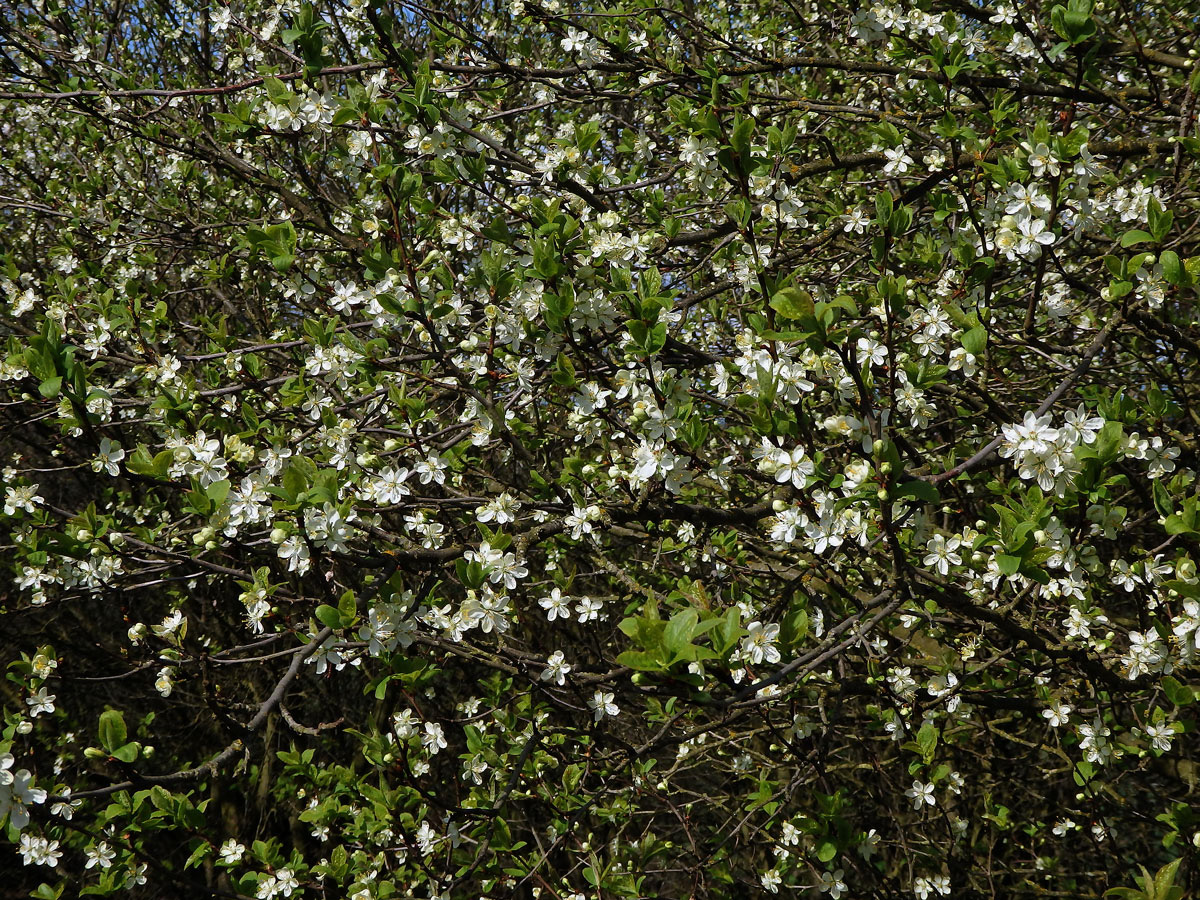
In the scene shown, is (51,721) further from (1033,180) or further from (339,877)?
(1033,180)

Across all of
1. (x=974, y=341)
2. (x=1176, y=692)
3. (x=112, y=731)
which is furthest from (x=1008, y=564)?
(x=112, y=731)

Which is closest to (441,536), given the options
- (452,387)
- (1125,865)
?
(452,387)

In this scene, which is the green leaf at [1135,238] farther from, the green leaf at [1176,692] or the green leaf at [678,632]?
the green leaf at [678,632]

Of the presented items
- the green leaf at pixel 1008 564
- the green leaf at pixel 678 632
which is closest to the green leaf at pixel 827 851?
the green leaf at pixel 1008 564

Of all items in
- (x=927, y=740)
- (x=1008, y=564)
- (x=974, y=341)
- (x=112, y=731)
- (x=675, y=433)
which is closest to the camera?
(x=1008, y=564)

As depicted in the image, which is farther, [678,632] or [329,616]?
[329,616]

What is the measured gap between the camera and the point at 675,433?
2.07 meters

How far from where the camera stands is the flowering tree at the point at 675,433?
2.02 metres

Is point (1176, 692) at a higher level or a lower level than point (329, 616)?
higher

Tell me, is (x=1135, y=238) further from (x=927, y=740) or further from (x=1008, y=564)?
(x=927, y=740)

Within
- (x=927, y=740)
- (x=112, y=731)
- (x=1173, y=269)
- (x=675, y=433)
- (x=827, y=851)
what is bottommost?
(x=112, y=731)

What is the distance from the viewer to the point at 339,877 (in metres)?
3.11

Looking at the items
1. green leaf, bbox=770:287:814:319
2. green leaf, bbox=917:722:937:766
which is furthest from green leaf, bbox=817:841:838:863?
green leaf, bbox=770:287:814:319

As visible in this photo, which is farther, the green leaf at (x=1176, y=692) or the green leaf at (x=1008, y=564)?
the green leaf at (x=1176, y=692)
